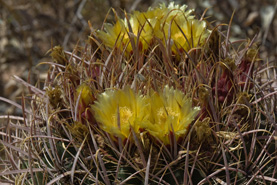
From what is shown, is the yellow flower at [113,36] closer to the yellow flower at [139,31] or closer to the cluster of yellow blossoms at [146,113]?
the yellow flower at [139,31]

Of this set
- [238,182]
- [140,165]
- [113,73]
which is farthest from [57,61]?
[238,182]

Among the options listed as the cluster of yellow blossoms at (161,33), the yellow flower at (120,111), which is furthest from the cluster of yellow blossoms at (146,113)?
the cluster of yellow blossoms at (161,33)

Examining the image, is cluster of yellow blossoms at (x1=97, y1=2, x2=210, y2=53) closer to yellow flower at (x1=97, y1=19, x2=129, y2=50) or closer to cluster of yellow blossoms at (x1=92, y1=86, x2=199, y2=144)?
yellow flower at (x1=97, y1=19, x2=129, y2=50)

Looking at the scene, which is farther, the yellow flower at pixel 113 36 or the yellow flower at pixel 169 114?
the yellow flower at pixel 113 36

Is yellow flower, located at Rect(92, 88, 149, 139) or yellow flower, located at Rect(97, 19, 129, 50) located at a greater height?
yellow flower, located at Rect(97, 19, 129, 50)

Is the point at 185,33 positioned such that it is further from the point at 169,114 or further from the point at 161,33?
the point at 169,114

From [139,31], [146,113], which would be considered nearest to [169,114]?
[146,113]

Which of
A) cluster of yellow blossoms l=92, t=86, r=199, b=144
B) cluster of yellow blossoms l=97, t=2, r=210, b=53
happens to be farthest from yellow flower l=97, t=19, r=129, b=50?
cluster of yellow blossoms l=92, t=86, r=199, b=144

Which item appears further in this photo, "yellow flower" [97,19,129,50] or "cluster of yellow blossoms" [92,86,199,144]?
"yellow flower" [97,19,129,50]
